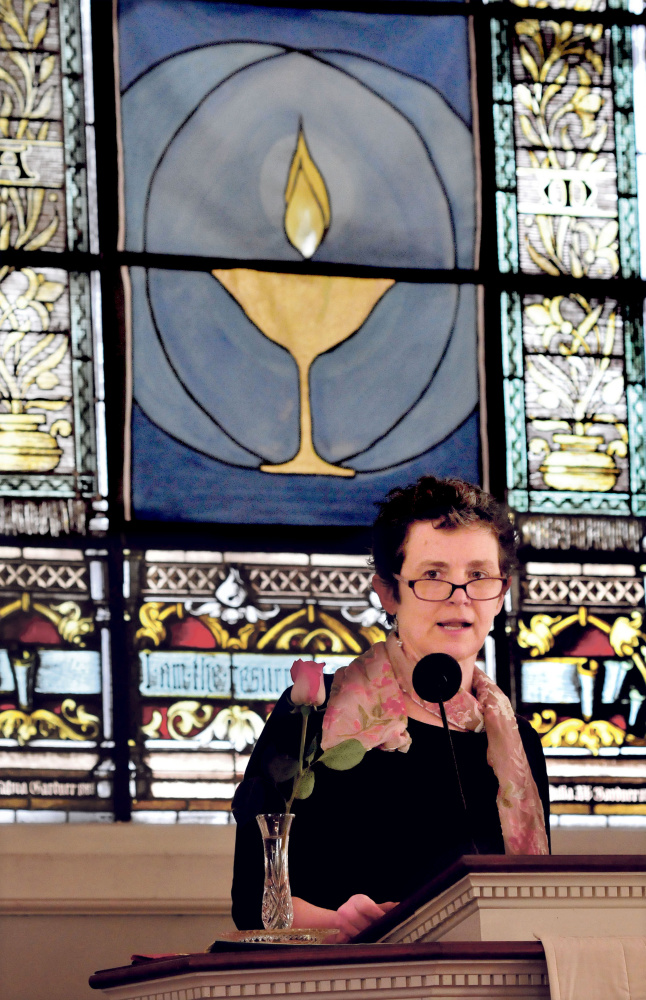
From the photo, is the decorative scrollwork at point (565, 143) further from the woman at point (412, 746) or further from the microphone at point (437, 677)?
the microphone at point (437, 677)

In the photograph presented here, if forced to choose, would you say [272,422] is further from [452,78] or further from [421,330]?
[452,78]

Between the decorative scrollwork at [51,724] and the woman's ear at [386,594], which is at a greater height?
the woman's ear at [386,594]

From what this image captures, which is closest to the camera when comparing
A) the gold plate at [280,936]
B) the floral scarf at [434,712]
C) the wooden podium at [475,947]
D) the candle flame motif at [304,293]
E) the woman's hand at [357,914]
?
the wooden podium at [475,947]

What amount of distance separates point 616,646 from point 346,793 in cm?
208

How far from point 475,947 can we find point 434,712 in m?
1.40

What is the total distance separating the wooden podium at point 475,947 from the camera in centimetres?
240

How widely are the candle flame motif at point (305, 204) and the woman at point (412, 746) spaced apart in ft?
6.54

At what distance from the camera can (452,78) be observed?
5910 mm

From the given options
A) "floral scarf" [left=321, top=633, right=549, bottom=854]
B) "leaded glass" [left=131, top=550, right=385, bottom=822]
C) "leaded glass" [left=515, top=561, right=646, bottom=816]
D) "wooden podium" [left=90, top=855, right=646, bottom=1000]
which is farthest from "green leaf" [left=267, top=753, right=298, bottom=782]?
"leaded glass" [left=515, top=561, right=646, bottom=816]

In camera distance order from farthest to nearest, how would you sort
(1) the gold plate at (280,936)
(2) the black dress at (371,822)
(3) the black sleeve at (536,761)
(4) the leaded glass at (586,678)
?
(4) the leaded glass at (586,678), (3) the black sleeve at (536,761), (2) the black dress at (371,822), (1) the gold plate at (280,936)

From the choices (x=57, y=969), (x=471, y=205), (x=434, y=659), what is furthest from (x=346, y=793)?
(x=471, y=205)

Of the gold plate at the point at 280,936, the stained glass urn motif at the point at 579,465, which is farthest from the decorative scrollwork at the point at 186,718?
the gold plate at the point at 280,936

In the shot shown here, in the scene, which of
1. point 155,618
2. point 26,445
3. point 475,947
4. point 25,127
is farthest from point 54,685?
point 475,947

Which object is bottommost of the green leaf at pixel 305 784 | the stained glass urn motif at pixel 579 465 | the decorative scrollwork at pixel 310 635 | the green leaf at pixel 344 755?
the green leaf at pixel 305 784
